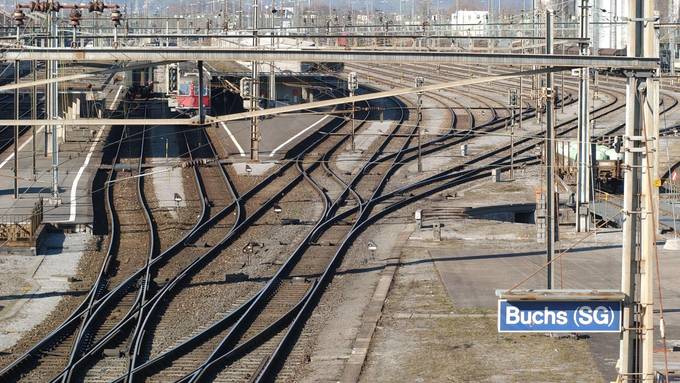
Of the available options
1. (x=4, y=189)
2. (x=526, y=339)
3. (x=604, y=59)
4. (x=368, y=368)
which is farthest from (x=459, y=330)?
(x=4, y=189)

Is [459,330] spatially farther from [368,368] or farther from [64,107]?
[64,107]

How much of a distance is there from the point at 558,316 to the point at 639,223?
98 centimetres

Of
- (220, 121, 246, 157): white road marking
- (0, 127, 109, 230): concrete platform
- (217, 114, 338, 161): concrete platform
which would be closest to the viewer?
(0, 127, 109, 230): concrete platform

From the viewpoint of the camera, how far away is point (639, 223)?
973 cm

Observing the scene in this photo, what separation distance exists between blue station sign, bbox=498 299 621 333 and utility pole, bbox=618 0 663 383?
0.46 ft

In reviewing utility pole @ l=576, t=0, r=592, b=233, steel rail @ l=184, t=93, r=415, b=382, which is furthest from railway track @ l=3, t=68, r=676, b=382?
utility pole @ l=576, t=0, r=592, b=233

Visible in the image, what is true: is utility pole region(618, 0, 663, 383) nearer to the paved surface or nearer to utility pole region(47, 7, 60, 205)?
the paved surface

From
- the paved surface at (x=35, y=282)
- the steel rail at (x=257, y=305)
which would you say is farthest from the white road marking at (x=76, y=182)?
the steel rail at (x=257, y=305)

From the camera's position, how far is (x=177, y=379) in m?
12.7

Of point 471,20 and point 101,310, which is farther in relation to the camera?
point 471,20

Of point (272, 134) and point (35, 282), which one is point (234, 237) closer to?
point (35, 282)

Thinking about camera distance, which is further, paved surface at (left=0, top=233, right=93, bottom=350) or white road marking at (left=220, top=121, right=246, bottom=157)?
white road marking at (left=220, top=121, right=246, bottom=157)

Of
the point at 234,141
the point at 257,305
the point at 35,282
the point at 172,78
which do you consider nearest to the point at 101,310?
the point at 257,305

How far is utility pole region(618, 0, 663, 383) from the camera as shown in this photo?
375 inches
